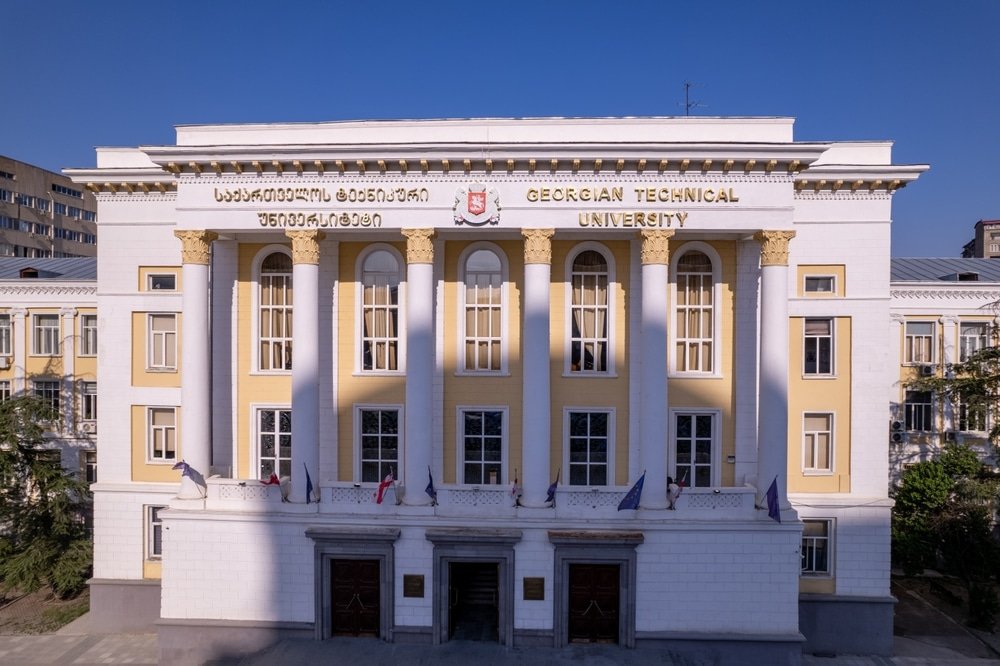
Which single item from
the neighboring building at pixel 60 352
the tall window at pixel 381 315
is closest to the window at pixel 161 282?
the tall window at pixel 381 315

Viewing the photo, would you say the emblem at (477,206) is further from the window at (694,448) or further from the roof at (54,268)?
the roof at (54,268)

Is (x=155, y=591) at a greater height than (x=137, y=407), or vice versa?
(x=137, y=407)

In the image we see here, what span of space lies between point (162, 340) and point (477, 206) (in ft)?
37.1

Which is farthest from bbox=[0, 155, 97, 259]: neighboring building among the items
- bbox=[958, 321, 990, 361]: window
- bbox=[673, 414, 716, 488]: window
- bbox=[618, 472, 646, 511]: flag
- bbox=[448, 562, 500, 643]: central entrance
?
bbox=[958, 321, 990, 361]: window

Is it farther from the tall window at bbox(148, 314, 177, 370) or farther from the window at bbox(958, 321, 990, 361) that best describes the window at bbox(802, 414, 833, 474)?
the tall window at bbox(148, 314, 177, 370)

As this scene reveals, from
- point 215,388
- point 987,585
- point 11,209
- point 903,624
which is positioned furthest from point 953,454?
point 11,209

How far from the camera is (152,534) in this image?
18594mm

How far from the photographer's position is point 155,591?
1823cm

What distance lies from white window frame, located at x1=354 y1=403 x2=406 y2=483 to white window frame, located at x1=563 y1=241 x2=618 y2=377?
16.6 ft

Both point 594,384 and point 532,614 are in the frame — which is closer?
point 532,614

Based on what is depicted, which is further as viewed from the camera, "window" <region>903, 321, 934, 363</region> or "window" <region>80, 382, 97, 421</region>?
"window" <region>80, 382, 97, 421</region>

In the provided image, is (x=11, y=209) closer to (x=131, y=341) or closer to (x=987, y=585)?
(x=131, y=341)

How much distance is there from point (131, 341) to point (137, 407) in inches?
83.6

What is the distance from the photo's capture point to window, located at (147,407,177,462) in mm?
18672
